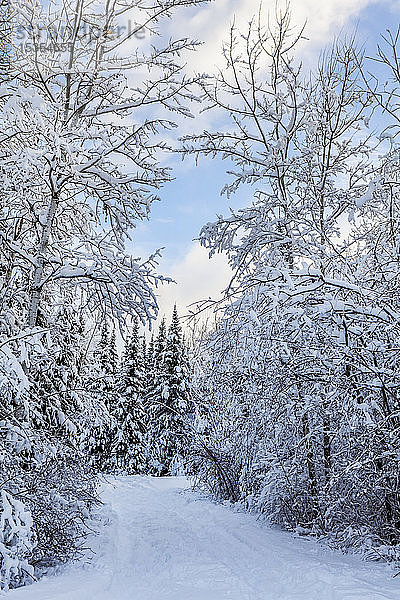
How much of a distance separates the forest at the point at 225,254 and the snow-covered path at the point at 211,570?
0.49 metres

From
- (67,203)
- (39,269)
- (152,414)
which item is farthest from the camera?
(152,414)

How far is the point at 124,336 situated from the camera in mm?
7395

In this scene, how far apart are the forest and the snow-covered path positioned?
490 mm

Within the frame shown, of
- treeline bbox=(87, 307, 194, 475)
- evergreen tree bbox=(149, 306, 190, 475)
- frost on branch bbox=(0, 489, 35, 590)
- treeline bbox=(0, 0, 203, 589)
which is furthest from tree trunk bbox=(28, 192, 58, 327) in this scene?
evergreen tree bbox=(149, 306, 190, 475)

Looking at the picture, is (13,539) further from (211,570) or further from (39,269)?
(39,269)

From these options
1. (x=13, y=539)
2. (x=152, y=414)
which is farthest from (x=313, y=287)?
(x=152, y=414)

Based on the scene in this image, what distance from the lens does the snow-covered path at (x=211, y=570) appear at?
5.02m

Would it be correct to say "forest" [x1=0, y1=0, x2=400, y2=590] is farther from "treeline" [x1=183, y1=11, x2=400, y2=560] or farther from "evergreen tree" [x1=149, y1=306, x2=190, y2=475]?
"evergreen tree" [x1=149, y1=306, x2=190, y2=475]

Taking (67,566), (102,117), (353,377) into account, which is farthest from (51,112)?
(67,566)

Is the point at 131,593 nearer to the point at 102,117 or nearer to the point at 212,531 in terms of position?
the point at 212,531

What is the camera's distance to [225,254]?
9656mm

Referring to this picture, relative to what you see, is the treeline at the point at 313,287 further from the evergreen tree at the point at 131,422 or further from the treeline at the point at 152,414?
the evergreen tree at the point at 131,422

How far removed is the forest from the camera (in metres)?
5.99

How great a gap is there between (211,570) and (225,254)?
554cm
